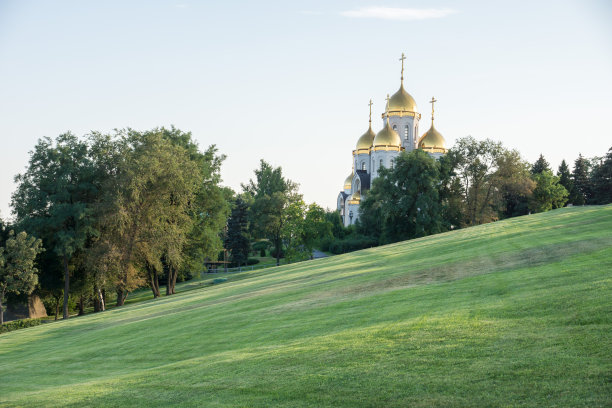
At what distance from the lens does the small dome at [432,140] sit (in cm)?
8625

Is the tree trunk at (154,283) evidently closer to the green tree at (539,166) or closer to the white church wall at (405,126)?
the white church wall at (405,126)

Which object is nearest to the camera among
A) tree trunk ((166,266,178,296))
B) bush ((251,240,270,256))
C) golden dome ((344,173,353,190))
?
tree trunk ((166,266,178,296))

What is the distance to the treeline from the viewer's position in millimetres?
59688

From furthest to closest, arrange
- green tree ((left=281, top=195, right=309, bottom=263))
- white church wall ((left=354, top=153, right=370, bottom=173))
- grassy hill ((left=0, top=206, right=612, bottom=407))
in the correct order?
1. white church wall ((left=354, top=153, right=370, bottom=173))
2. green tree ((left=281, top=195, right=309, bottom=263))
3. grassy hill ((left=0, top=206, right=612, bottom=407))

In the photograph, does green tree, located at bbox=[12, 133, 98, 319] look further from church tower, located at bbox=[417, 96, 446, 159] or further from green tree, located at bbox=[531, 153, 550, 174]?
green tree, located at bbox=[531, 153, 550, 174]

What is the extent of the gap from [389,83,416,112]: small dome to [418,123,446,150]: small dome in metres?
5.73

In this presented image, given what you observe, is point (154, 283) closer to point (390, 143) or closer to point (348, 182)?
point (390, 143)

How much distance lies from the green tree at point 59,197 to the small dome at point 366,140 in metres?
63.5

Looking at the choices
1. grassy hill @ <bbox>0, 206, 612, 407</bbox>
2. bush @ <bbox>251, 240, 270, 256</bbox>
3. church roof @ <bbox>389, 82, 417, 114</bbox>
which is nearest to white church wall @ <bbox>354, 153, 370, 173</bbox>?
church roof @ <bbox>389, 82, 417, 114</bbox>

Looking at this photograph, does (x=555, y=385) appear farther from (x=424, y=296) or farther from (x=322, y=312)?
(x=322, y=312)

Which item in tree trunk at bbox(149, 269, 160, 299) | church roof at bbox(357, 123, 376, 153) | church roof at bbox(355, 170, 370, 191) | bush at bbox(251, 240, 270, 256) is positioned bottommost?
tree trunk at bbox(149, 269, 160, 299)

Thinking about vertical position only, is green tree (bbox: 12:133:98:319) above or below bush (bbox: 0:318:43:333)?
above

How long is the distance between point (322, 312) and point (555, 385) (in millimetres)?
8970

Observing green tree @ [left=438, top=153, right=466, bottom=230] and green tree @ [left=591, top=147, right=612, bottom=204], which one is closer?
green tree @ [left=438, top=153, right=466, bottom=230]
